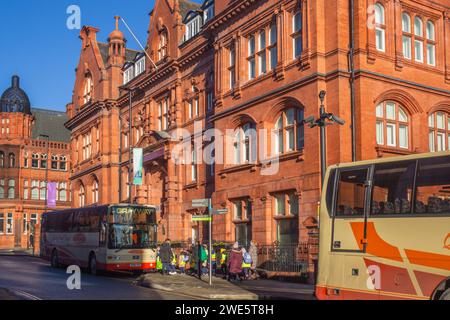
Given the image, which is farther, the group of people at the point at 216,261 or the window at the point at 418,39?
the window at the point at 418,39

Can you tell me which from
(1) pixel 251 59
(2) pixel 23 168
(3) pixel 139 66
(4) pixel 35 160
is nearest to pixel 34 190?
(2) pixel 23 168

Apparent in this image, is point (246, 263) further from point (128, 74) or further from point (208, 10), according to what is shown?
point (128, 74)

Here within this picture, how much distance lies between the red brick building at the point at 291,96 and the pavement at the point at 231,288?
11.7 feet

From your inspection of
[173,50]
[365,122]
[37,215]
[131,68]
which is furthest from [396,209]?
[37,215]

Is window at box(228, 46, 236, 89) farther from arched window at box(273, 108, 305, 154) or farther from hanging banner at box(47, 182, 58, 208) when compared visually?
hanging banner at box(47, 182, 58, 208)

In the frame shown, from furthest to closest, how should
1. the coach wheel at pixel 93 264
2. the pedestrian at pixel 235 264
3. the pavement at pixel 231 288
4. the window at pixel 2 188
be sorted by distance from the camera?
the window at pixel 2 188 → the coach wheel at pixel 93 264 → the pedestrian at pixel 235 264 → the pavement at pixel 231 288

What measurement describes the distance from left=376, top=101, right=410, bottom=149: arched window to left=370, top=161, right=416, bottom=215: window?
1418 cm

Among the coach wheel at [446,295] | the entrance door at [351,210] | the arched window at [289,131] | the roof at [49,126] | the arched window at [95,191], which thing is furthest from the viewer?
the roof at [49,126]

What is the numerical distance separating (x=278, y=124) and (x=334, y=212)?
53.6 feet

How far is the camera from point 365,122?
26016 millimetres

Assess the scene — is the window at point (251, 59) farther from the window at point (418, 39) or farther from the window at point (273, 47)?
the window at point (418, 39)

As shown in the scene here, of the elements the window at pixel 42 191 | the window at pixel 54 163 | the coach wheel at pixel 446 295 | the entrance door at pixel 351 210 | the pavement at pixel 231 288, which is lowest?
the pavement at pixel 231 288

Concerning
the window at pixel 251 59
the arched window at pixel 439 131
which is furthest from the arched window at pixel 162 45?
the arched window at pixel 439 131

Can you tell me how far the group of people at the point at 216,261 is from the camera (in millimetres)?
25709
